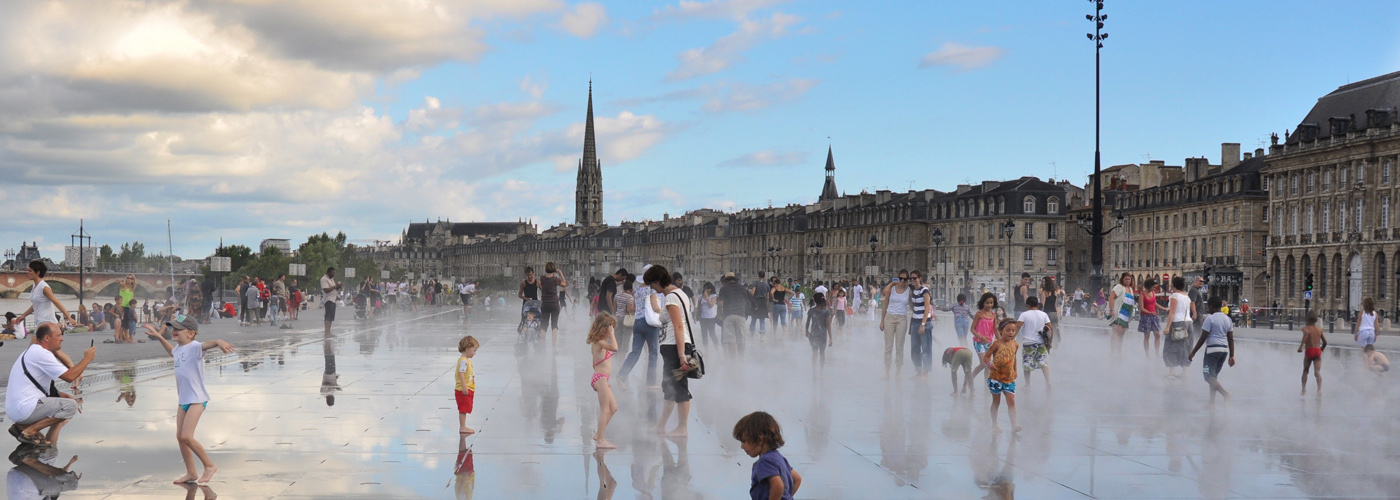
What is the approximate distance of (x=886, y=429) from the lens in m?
11.5

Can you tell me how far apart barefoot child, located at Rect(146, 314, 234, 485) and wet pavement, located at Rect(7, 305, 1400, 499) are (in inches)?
8.3

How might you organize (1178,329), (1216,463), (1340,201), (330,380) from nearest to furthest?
(1216,463) < (330,380) < (1178,329) < (1340,201)

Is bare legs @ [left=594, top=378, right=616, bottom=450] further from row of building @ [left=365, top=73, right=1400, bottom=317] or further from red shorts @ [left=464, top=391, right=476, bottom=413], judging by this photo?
row of building @ [left=365, top=73, right=1400, bottom=317]

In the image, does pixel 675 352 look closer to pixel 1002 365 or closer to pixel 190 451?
pixel 1002 365

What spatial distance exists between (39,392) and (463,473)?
339cm

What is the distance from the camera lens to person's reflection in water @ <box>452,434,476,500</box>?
8.03 metres

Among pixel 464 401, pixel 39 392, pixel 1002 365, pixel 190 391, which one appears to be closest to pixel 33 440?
pixel 39 392

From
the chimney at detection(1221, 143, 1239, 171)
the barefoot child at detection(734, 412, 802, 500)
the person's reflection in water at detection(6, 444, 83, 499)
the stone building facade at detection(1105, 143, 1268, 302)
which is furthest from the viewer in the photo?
the chimney at detection(1221, 143, 1239, 171)

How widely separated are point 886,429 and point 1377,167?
74.5 metres

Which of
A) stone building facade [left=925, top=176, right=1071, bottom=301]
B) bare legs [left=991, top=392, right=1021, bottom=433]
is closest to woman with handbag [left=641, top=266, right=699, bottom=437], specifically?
bare legs [left=991, top=392, right=1021, bottom=433]

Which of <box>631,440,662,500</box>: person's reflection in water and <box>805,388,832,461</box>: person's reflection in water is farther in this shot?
<box>805,388,832,461</box>: person's reflection in water

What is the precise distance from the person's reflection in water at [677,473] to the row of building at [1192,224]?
55.7 metres

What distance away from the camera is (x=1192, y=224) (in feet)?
299

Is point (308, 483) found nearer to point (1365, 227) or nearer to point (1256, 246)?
point (1365, 227)
